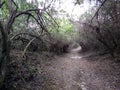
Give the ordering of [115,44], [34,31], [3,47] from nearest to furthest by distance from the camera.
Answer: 1. [3,47]
2. [34,31]
3. [115,44]

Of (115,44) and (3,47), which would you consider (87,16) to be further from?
(3,47)

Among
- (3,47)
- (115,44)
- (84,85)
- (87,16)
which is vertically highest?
(87,16)

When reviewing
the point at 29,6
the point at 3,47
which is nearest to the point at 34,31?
the point at 29,6

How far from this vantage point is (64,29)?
29.2 metres

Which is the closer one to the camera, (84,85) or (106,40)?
(84,85)

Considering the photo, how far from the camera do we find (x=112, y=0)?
39.4 ft

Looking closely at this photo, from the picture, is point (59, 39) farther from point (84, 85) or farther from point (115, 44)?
point (84, 85)

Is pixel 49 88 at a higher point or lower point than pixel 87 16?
lower

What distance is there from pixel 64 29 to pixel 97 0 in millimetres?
16779

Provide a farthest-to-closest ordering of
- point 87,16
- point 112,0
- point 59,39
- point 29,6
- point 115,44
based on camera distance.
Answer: point 59,39 < point 87,16 < point 115,44 < point 112,0 < point 29,6

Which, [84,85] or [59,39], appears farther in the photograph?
[59,39]

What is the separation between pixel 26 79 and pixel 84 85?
123 inches

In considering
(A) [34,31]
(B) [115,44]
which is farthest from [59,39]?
(A) [34,31]

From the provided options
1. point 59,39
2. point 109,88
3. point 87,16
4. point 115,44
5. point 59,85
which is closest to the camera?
point 109,88
